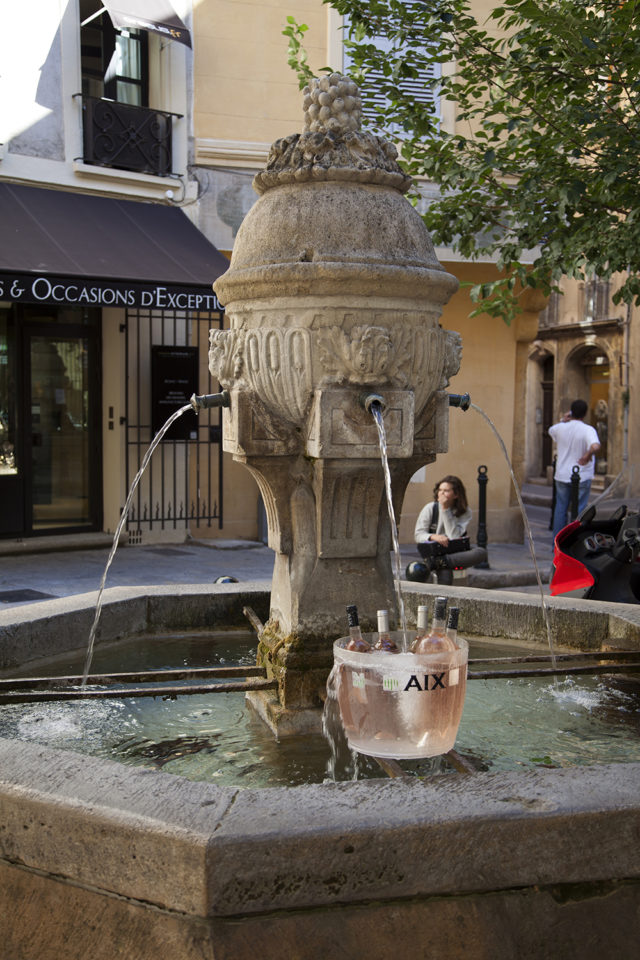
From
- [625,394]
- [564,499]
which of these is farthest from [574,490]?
[625,394]

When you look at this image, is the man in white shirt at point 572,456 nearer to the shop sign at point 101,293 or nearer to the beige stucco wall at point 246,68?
the shop sign at point 101,293

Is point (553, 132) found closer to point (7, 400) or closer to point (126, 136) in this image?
point (126, 136)

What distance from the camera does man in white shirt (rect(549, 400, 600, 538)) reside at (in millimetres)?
12703

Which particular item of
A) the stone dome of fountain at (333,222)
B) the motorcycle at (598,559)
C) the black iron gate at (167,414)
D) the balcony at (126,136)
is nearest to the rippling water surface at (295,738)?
the motorcycle at (598,559)

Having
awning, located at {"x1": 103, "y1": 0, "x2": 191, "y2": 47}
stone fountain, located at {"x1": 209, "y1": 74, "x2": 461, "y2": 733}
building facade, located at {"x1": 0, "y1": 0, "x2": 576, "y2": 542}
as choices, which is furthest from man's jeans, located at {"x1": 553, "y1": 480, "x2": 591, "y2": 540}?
stone fountain, located at {"x1": 209, "y1": 74, "x2": 461, "y2": 733}

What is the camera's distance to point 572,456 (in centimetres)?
1280

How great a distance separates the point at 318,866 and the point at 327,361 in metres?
1.97

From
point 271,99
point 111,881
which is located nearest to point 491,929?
point 111,881

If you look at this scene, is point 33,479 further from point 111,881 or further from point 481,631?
point 111,881

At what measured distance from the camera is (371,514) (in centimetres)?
429

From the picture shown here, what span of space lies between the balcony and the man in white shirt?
5.61 meters

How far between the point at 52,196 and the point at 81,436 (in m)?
2.76

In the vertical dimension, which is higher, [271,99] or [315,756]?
[271,99]

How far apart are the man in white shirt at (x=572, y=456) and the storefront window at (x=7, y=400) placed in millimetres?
6272
